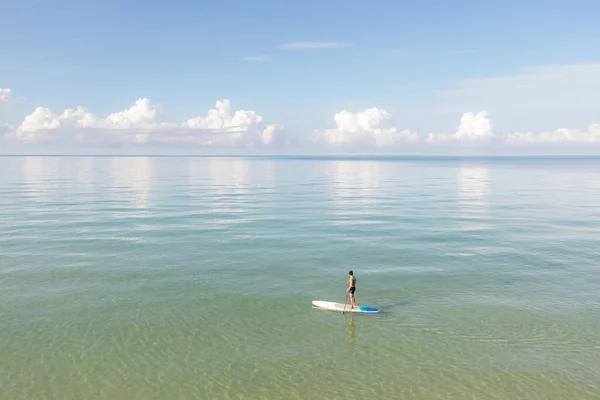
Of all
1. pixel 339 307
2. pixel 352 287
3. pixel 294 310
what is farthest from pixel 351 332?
pixel 294 310

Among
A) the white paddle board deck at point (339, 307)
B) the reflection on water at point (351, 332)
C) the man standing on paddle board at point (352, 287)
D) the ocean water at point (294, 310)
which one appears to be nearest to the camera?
the ocean water at point (294, 310)

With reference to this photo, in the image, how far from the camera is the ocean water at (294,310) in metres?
26.9

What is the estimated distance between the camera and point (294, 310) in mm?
37312

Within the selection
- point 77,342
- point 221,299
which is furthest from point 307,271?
point 77,342

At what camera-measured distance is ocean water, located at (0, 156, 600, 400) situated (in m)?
26.9

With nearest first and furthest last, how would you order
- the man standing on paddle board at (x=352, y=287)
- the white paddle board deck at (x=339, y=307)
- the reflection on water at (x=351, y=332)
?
the reflection on water at (x=351, y=332) → the man standing on paddle board at (x=352, y=287) → the white paddle board deck at (x=339, y=307)

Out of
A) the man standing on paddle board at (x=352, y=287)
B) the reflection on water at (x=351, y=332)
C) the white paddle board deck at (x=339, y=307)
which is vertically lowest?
the reflection on water at (x=351, y=332)

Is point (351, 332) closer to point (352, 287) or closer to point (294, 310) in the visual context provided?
point (352, 287)

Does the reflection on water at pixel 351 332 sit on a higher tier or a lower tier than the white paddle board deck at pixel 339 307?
lower

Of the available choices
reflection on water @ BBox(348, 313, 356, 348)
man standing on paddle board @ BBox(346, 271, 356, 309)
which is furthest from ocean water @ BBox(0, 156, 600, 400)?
man standing on paddle board @ BBox(346, 271, 356, 309)

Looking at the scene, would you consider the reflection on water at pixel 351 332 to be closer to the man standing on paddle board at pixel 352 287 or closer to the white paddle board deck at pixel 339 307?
the white paddle board deck at pixel 339 307

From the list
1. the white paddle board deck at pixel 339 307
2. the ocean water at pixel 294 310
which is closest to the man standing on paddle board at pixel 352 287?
the white paddle board deck at pixel 339 307

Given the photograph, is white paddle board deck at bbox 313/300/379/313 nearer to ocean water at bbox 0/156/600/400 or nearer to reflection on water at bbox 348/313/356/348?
ocean water at bbox 0/156/600/400

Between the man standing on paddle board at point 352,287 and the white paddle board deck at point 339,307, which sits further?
the white paddle board deck at point 339,307
